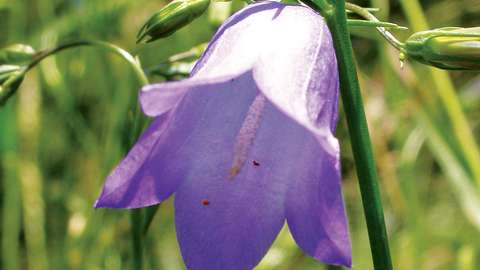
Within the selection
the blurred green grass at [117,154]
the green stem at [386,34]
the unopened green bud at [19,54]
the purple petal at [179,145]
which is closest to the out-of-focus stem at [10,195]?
the blurred green grass at [117,154]

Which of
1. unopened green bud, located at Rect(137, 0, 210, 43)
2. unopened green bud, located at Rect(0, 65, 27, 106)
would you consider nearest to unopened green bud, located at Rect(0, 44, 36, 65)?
unopened green bud, located at Rect(0, 65, 27, 106)

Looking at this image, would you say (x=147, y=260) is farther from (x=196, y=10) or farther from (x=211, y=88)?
(x=196, y=10)

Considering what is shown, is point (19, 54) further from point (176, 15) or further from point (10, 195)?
point (10, 195)

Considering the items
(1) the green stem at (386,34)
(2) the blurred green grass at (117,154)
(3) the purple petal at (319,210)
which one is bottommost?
(2) the blurred green grass at (117,154)

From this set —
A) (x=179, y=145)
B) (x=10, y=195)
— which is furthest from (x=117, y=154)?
(x=179, y=145)

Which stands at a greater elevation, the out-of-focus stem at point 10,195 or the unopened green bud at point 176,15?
the unopened green bud at point 176,15

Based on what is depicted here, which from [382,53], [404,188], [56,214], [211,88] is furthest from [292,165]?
[56,214]

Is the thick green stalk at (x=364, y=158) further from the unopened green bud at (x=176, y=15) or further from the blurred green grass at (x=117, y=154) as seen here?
the blurred green grass at (x=117, y=154)
